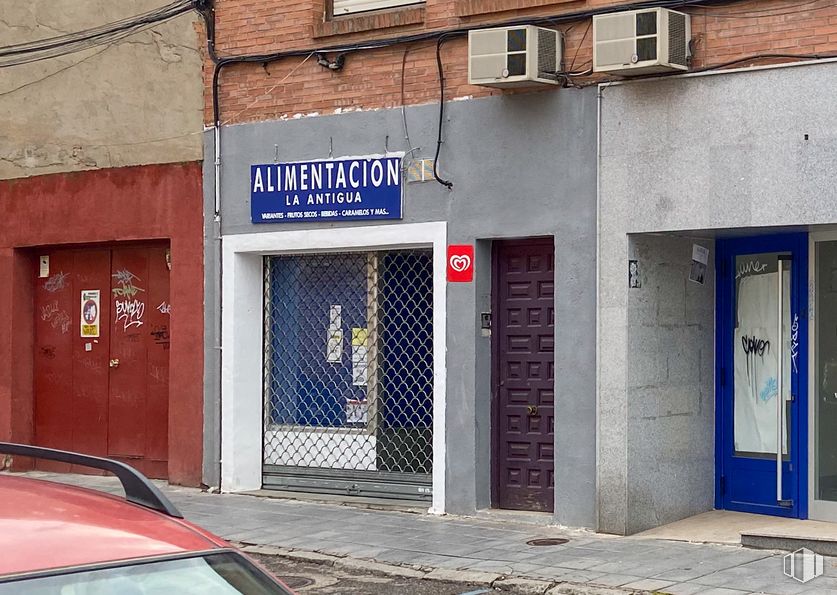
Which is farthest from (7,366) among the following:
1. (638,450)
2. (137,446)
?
(638,450)

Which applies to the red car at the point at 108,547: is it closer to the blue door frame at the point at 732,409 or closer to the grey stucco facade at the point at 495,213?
the grey stucco facade at the point at 495,213

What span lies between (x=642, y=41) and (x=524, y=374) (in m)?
3.21

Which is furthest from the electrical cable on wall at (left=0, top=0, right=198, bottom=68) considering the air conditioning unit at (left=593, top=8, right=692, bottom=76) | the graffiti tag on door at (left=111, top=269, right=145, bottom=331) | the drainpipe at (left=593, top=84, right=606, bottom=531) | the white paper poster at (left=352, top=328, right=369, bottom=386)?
the air conditioning unit at (left=593, top=8, right=692, bottom=76)

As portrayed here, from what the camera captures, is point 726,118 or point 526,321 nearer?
point 726,118

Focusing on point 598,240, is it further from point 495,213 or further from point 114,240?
point 114,240

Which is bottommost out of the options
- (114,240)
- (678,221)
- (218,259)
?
(218,259)

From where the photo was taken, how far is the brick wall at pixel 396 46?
982 cm

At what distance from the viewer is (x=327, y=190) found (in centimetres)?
1238

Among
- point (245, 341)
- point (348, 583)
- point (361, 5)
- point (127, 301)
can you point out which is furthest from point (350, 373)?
point (348, 583)

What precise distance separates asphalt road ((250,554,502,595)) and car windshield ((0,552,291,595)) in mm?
5475

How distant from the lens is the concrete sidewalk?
8.65 meters

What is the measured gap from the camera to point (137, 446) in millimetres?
14195

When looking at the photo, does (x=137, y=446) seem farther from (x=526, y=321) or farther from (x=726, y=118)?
(x=726, y=118)

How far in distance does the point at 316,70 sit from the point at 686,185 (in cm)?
406
